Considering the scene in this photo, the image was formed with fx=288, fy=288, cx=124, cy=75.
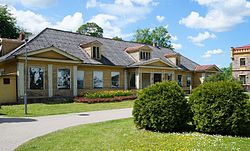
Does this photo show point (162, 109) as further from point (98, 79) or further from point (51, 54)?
point (98, 79)

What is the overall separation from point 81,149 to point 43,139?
204 centimetres

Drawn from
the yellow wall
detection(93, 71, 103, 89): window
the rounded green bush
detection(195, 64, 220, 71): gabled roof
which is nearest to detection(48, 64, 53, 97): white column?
the yellow wall

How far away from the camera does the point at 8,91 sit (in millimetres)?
23250

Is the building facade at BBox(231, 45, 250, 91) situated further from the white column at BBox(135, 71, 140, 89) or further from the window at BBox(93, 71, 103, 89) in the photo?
the window at BBox(93, 71, 103, 89)

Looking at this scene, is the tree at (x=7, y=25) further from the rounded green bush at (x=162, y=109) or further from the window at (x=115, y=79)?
the rounded green bush at (x=162, y=109)

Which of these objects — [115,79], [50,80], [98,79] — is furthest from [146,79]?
[50,80]

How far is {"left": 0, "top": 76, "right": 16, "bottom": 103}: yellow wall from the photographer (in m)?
22.9

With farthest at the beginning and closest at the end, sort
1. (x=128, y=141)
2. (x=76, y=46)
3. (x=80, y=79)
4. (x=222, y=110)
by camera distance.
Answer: (x=76, y=46) < (x=80, y=79) < (x=222, y=110) < (x=128, y=141)

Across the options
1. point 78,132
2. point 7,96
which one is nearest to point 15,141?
point 78,132

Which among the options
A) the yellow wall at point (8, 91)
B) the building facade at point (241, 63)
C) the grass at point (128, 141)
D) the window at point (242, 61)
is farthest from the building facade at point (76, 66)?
the window at point (242, 61)

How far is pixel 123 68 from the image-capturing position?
108 ft

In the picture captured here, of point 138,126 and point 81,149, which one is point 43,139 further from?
point 138,126

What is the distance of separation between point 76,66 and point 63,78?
173 centimetres

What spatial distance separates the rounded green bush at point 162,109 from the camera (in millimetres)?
10875
